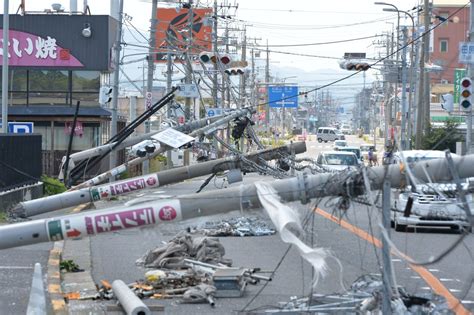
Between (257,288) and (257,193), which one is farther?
(257,288)

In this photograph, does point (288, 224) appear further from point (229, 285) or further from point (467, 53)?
point (467, 53)

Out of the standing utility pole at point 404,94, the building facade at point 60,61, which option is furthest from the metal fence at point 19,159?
the standing utility pole at point 404,94

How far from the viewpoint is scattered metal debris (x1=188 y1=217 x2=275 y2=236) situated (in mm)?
21969

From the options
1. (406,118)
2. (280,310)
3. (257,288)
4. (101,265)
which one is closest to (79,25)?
(406,118)

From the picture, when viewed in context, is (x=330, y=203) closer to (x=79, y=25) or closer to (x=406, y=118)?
(x=79, y=25)

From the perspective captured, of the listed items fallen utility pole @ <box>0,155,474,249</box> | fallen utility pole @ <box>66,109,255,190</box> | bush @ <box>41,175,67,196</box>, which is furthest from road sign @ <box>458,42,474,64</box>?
fallen utility pole @ <box>0,155,474,249</box>

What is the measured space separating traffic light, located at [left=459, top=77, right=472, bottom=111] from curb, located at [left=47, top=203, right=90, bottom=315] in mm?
13649

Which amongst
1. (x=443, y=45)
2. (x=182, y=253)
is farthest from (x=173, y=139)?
(x=443, y=45)

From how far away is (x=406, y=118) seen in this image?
58.0 m

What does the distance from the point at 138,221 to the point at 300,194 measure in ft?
4.30

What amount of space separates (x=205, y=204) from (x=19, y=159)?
21992 mm

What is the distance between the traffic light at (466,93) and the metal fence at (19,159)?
492 inches

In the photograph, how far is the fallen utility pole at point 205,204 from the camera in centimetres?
769

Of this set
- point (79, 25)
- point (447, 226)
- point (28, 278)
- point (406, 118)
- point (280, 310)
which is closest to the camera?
point (280, 310)
